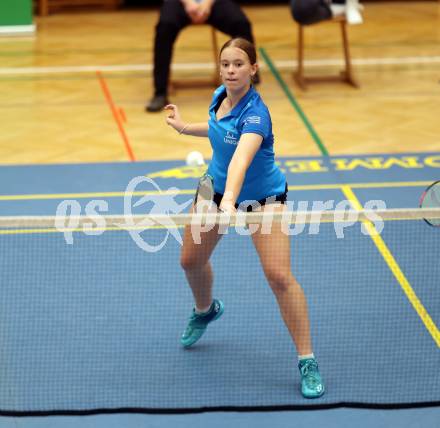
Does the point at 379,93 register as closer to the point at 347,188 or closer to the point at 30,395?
the point at 347,188

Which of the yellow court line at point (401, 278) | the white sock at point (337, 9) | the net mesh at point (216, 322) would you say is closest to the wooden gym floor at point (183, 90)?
the white sock at point (337, 9)

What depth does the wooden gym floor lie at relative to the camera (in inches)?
352

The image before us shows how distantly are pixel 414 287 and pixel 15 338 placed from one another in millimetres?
2500

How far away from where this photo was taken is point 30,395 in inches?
196

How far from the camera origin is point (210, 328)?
18.8 feet

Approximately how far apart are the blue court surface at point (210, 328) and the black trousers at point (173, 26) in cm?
241

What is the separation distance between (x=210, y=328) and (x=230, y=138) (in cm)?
139

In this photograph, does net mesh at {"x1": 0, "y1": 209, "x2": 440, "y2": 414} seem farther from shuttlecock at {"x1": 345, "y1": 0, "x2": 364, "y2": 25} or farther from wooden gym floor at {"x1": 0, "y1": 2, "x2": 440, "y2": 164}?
shuttlecock at {"x1": 345, "y1": 0, "x2": 364, "y2": 25}

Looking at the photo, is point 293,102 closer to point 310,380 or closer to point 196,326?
point 196,326

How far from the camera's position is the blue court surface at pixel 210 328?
493cm

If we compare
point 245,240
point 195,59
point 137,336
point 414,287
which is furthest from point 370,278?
point 195,59

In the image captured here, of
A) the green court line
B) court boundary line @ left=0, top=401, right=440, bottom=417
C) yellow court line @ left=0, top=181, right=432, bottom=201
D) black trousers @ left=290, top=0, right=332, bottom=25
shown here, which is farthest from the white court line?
court boundary line @ left=0, top=401, right=440, bottom=417

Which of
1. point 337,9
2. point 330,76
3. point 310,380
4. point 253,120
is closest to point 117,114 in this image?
point 337,9

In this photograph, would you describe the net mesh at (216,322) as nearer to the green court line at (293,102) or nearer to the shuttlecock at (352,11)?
the green court line at (293,102)
